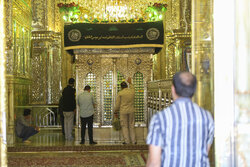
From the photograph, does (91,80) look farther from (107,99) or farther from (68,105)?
(68,105)

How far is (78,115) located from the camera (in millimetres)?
9320

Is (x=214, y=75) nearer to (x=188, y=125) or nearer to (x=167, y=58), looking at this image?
(x=188, y=125)

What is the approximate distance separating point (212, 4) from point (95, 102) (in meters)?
6.28

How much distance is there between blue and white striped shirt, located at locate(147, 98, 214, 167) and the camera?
253 cm

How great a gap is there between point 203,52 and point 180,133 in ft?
4.80

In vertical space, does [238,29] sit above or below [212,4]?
below

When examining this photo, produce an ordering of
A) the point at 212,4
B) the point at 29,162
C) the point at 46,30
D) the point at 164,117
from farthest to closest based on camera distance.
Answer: the point at 46,30
the point at 29,162
the point at 212,4
the point at 164,117

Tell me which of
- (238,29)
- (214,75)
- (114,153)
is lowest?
(114,153)

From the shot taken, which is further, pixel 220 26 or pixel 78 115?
pixel 78 115

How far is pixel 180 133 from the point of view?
8.37 feet

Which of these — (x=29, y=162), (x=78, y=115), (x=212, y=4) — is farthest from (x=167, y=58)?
(x=212, y=4)

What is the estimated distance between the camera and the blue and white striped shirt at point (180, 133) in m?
2.53

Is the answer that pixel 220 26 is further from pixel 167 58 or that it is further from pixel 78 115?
pixel 167 58

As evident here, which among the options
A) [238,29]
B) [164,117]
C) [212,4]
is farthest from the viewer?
[212,4]
